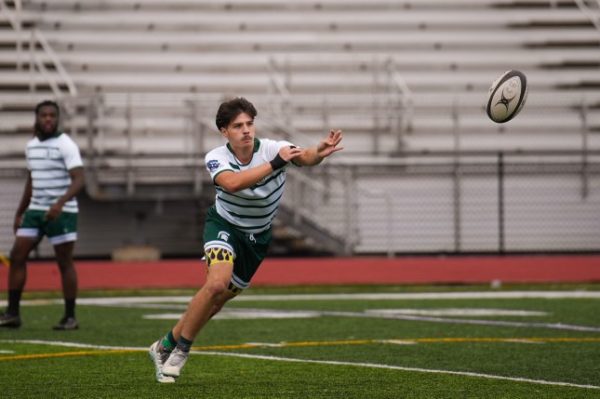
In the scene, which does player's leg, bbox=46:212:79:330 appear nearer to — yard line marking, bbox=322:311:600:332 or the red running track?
yard line marking, bbox=322:311:600:332

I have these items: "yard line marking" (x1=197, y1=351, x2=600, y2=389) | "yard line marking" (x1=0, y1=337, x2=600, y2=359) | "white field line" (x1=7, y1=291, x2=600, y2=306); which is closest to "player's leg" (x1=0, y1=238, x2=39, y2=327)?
"yard line marking" (x1=0, y1=337, x2=600, y2=359)

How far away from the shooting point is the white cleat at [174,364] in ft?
25.5

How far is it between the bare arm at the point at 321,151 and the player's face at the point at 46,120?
4.46 metres

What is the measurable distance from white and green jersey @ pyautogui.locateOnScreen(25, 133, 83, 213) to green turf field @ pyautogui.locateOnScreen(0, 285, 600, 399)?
1.09 metres

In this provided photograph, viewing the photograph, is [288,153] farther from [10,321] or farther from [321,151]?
[10,321]

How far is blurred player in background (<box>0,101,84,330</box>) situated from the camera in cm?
1163

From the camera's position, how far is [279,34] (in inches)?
934

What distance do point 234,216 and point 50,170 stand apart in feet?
13.4

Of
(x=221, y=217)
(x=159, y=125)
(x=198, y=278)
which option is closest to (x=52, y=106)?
(x=221, y=217)

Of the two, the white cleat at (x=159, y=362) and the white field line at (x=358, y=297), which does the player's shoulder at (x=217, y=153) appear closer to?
the white cleat at (x=159, y=362)

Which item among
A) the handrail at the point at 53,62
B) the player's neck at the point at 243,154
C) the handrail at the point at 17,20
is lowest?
the player's neck at the point at 243,154

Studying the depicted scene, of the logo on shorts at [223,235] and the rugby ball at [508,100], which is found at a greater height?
the rugby ball at [508,100]

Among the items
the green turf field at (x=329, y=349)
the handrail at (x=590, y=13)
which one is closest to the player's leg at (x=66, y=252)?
the green turf field at (x=329, y=349)

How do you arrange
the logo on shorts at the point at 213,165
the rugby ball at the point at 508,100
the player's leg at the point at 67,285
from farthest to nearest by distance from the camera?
the player's leg at the point at 67,285
the rugby ball at the point at 508,100
the logo on shorts at the point at 213,165
